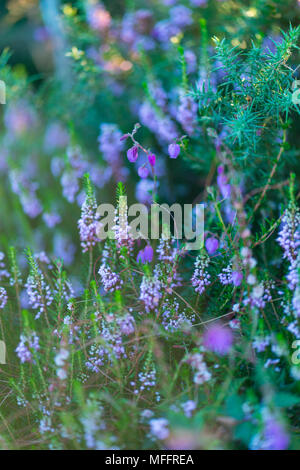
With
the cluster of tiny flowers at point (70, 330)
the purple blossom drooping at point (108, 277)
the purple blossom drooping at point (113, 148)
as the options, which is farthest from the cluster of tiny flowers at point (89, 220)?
the purple blossom drooping at point (113, 148)

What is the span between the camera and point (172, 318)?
1.55 m

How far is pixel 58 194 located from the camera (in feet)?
10.3

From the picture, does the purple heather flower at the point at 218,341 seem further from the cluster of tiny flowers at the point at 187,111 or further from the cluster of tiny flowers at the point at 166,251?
the cluster of tiny flowers at the point at 187,111

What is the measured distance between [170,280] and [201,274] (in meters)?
0.12

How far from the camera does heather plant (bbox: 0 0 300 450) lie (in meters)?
1.24

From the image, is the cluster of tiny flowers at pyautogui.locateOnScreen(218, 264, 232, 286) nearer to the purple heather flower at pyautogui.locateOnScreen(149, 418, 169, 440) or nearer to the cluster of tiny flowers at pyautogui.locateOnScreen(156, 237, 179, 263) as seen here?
the cluster of tiny flowers at pyautogui.locateOnScreen(156, 237, 179, 263)

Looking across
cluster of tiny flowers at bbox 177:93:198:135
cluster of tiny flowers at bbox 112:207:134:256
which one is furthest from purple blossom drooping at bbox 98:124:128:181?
cluster of tiny flowers at bbox 112:207:134:256

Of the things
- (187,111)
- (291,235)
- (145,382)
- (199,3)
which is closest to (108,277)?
(145,382)

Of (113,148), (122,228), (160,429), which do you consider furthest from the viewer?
(113,148)

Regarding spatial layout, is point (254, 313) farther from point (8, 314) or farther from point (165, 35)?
point (165, 35)

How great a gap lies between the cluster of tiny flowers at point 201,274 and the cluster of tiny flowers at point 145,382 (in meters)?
0.34

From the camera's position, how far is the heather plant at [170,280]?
1.24 metres

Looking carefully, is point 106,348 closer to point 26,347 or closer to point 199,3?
point 26,347
